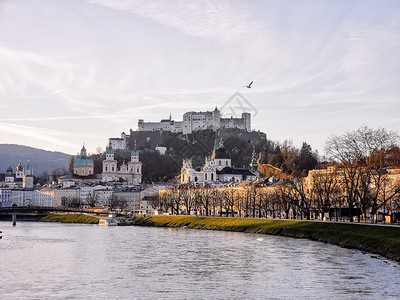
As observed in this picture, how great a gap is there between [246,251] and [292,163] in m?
110

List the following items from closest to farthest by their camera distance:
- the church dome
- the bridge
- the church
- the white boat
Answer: the white boat, the bridge, the church, the church dome

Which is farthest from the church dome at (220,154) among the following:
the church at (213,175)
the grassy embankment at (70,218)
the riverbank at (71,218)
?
the grassy embankment at (70,218)

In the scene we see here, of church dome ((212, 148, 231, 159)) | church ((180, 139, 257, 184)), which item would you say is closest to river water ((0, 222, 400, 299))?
church ((180, 139, 257, 184))

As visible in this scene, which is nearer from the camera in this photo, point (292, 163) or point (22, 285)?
point (22, 285)

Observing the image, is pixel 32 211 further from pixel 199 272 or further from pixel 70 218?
pixel 199 272

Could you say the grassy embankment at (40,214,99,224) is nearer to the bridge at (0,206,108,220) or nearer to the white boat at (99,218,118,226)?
the bridge at (0,206,108,220)

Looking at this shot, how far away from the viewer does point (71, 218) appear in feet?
443

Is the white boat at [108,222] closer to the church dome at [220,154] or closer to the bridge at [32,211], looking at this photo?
the bridge at [32,211]

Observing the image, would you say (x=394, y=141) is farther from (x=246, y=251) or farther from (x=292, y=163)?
(x=292, y=163)

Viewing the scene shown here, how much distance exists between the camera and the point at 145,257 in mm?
47562

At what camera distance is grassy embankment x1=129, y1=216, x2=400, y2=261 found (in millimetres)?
46500

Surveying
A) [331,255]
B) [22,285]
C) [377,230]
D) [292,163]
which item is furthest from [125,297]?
[292,163]

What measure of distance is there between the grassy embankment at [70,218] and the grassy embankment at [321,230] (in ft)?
95.4

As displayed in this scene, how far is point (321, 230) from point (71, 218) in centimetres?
8190
